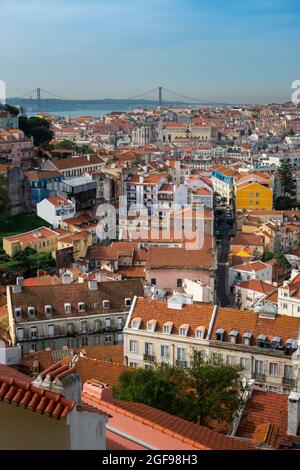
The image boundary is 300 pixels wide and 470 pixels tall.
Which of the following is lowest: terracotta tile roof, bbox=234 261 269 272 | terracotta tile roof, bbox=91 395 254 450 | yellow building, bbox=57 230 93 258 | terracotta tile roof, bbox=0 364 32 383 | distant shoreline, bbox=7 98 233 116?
terracotta tile roof, bbox=234 261 269 272


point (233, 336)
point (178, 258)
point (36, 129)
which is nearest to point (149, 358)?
point (233, 336)

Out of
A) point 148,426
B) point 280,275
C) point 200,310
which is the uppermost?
point 148,426

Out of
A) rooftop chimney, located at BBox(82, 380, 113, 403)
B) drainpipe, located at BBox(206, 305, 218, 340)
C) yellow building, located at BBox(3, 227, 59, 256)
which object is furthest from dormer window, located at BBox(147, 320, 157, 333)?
yellow building, located at BBox(3, 227, 59, 256)

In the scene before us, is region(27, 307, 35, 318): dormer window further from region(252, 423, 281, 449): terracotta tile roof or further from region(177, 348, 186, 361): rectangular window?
region(252, 423, 281, 449): terracotta tile roof

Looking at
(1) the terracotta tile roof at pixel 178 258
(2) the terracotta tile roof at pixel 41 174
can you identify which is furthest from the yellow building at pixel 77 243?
(2) the terracotta tile roof at pixel 41 174

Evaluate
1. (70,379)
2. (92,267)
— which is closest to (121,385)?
(70,379)

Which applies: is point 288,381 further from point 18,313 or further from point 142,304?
point 18,313
